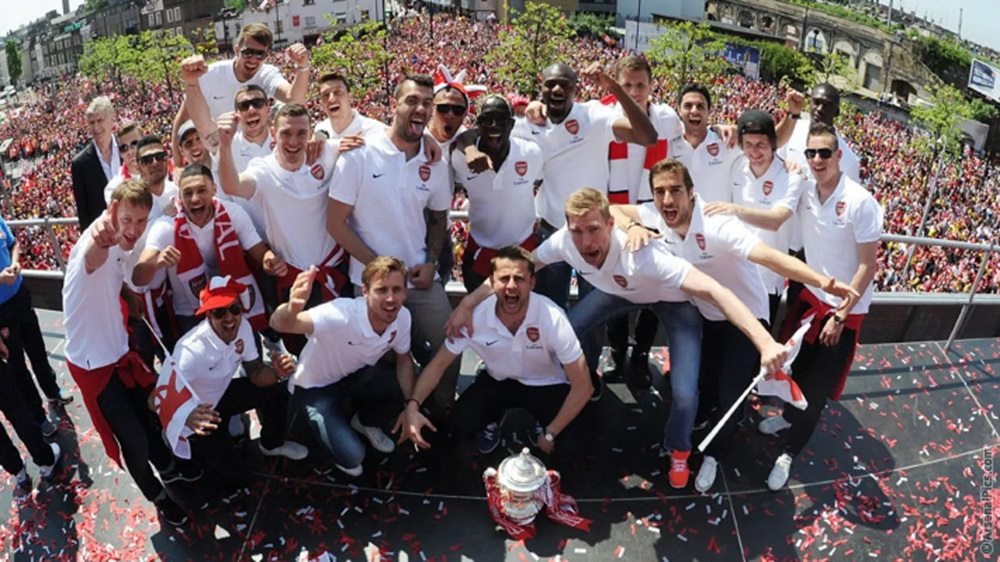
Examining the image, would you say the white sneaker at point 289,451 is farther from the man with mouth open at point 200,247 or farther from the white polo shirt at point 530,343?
the white polo shirt at point 530,343

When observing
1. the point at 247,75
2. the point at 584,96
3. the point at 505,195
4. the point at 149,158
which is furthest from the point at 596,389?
the point at 584,96

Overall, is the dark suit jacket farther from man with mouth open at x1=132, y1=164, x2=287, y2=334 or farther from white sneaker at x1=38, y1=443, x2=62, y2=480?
white sneaker at x1=38, y1=443, x2=62, y2=480

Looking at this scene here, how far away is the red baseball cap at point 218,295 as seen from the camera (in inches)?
165

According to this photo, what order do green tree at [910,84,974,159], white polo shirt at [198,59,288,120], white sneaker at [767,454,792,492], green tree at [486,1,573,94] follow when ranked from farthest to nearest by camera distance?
1. green tree at [486,1,573,94]
2. green tree at [910,84,974,159]
3. white polo shirt at [198,59,288,120]
4. white sneaker at [767,454,792,492]

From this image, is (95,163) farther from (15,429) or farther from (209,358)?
(209,358)

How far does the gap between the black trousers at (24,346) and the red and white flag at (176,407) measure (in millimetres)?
1345

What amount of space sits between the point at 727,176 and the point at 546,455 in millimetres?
2575

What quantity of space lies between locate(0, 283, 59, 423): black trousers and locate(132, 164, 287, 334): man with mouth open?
3.94ft

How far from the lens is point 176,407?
4.21 m

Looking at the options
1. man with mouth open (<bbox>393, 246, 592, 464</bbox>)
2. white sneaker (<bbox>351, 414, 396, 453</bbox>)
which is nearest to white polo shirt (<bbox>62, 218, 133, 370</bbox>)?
white sneaker (<bbox>351, 414, 396, 453</bbox>)

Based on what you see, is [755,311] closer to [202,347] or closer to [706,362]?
[706,362]

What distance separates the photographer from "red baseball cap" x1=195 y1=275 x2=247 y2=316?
4.18m

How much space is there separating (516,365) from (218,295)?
1.91 m

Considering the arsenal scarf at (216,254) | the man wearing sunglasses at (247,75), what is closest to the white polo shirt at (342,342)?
the arsenal scarf at (216,254)
